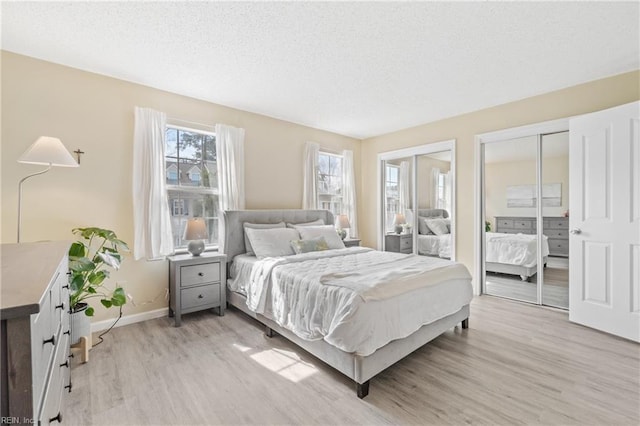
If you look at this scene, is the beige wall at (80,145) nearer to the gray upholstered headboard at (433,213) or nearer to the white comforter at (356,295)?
the white comforter at (356,295)

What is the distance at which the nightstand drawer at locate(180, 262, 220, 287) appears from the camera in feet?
10.4

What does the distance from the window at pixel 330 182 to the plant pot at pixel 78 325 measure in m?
3.43

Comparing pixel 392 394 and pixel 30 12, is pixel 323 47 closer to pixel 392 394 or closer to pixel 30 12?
pixel 30 12

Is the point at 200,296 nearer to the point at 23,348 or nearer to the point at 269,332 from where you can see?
the point at 269,332

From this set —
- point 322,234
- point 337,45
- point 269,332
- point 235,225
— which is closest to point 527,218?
point 322,234

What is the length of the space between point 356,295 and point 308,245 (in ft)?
5.58

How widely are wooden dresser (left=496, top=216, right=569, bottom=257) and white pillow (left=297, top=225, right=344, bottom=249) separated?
2331 millimetres

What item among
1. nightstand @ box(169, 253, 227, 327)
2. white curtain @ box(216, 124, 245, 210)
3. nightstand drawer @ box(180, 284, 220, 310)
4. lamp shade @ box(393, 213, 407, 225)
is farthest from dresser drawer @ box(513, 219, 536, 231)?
nightstand drawer @ box(180, 284, 220, 310)

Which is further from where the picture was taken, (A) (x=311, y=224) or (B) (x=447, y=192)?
(B) (x=447, y=192)

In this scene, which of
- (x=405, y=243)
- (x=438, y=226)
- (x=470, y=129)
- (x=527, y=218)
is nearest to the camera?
(x=527, y=218)

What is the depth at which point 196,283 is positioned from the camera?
128 inches

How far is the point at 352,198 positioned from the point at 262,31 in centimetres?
352

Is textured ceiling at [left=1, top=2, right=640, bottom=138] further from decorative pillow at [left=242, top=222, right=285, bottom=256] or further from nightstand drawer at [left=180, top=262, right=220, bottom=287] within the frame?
nightstand drawer at [left=180, top=262, right=220, bottom=287]

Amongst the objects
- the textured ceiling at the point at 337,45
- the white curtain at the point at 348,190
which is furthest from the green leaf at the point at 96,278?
the white curtain at the point at 348,190
